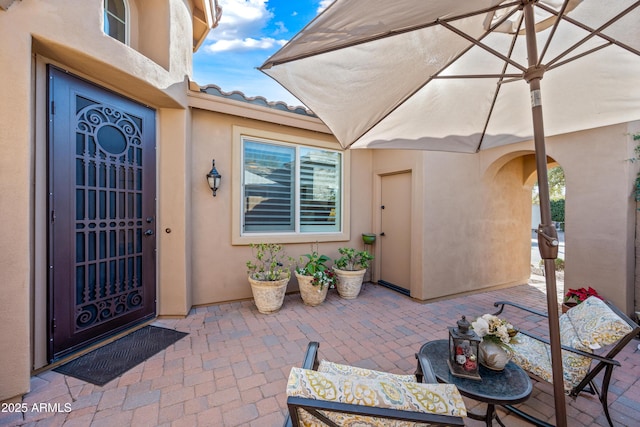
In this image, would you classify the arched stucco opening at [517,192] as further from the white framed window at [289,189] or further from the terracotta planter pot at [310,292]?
the terracotta planter pot at [310,292]

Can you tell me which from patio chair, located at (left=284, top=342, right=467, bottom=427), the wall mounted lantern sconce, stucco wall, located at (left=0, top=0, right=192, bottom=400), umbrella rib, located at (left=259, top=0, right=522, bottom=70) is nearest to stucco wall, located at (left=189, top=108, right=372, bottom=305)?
the wall mounted lantern sconce

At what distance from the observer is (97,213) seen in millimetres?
3035

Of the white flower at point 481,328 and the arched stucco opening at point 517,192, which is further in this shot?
the arched stucco opening at point 517,192

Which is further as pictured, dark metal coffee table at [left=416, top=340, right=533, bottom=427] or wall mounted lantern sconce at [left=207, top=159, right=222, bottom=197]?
wall mounted lantern sconce at [left=207, top=159, right=222, bottom=197]

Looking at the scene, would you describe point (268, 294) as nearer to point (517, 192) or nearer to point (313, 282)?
point (313, 282)

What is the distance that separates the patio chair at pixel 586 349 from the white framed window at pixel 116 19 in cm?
520

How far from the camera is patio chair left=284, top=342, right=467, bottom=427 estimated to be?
1.17m

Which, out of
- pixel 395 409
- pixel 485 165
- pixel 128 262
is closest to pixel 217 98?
pixel 128 262

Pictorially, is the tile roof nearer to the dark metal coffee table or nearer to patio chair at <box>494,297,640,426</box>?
the dark metal coffee table

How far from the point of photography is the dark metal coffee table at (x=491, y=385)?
165 cm

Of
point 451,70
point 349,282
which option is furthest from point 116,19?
point 349,282

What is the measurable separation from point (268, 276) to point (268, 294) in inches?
11.2

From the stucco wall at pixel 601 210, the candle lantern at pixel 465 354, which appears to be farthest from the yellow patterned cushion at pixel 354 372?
the stucco wall at pixel 601 210

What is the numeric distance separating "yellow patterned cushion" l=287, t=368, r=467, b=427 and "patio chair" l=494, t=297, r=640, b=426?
3.67 feet
